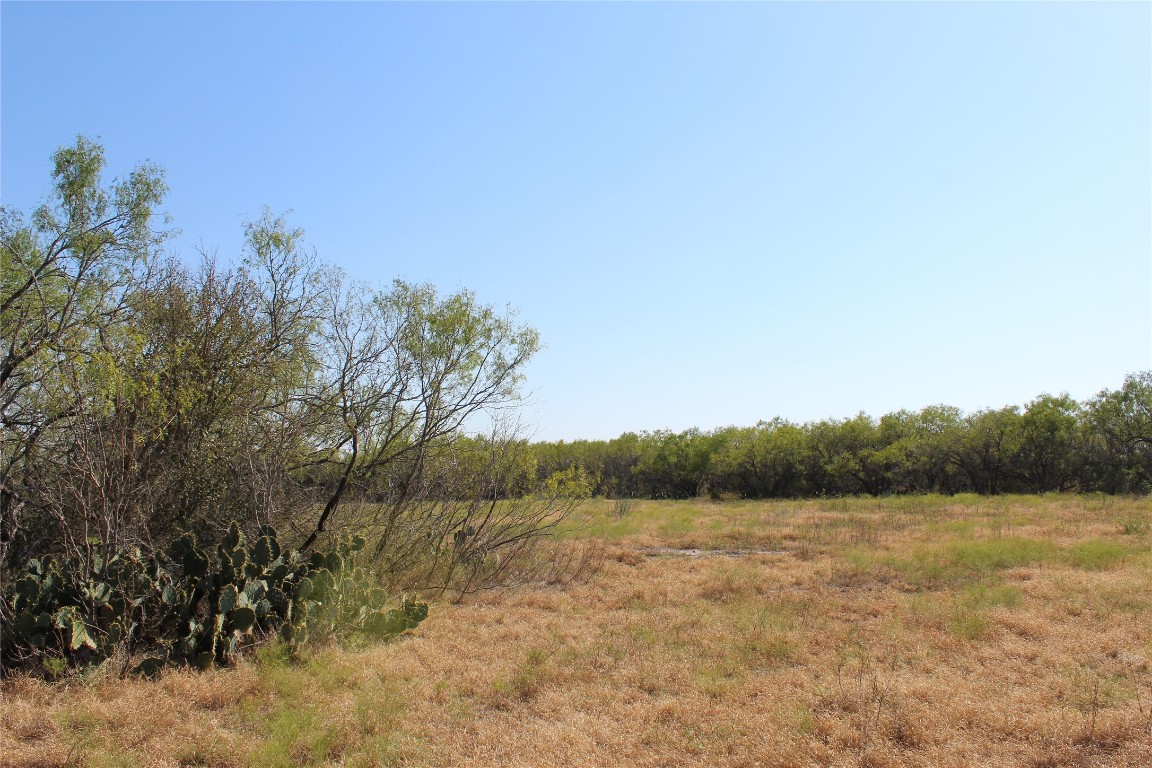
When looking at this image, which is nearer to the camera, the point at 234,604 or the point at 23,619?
the point at 23,619

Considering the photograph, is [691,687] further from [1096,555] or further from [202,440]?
[1096,555]

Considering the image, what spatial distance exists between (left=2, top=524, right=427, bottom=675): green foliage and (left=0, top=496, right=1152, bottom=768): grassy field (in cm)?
35

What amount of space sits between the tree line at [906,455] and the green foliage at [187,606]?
62.5 feet

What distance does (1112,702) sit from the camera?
5.61 metres

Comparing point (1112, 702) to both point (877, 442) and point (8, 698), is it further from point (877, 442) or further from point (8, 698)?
point (877, 442)

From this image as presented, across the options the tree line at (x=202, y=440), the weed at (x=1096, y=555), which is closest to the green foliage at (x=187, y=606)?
the tree line at (x=202, y=440)

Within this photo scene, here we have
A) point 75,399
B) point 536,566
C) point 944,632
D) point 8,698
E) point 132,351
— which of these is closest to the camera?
point 8,698

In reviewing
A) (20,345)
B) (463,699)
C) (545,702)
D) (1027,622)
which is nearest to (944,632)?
(1027,622)

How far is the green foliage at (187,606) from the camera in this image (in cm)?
600

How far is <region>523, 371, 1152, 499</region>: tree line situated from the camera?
106ft

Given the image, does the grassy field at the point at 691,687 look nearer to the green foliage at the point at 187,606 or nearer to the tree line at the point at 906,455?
the green foliage at the point at 187,606

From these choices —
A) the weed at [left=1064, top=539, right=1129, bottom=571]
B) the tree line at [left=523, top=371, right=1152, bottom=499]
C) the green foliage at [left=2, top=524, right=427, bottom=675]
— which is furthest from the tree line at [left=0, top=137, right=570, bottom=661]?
the tree line at [left=523, top=371, right=1152, bottom=499]

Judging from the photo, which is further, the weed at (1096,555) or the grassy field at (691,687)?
Answer: the weed at (1096,555)

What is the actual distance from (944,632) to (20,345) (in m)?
11.1
